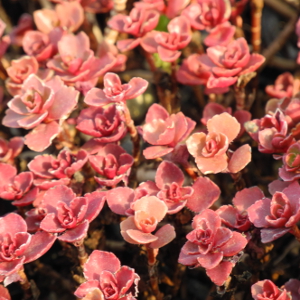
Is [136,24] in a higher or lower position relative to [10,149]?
higher

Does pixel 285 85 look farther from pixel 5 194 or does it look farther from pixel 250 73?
pixel 5 194

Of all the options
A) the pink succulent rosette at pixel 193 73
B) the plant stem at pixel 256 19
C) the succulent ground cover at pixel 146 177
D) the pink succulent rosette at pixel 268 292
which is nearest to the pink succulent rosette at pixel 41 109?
the succulent ground cover at pixel 146 177

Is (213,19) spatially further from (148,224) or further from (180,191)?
(148,224)

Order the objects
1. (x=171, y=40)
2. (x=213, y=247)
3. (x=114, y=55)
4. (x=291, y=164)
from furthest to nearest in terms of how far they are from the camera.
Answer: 1. (x=114, y=55)
2. (x=171, y=40)
3. (x=291, y=164)
4. (x=213, y=247)

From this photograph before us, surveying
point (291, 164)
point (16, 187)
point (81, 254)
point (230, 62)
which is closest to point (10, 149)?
point (16, 187)

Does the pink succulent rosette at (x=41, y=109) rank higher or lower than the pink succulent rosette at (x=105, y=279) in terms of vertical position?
higher

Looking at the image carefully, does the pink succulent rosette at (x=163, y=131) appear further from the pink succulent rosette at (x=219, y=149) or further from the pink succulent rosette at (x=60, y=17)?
the pink succulent rosette at (x=60, y=17)

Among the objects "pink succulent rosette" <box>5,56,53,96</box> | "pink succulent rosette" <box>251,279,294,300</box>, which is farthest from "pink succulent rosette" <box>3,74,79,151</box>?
"pink succulent rosette" <box>251,279,294,300</box>
